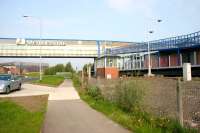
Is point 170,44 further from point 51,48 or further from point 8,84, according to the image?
point 51,48

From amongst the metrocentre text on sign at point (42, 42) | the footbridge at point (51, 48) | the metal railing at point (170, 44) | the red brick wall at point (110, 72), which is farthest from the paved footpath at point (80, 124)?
the metrocentre text on sign at point (42, 42)

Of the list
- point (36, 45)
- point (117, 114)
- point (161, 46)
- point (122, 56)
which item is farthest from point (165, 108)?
point (36, 45)

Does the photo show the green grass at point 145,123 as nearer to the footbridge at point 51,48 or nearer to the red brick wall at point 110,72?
the red brick wall at point 110,72

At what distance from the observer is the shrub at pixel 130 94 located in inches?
410

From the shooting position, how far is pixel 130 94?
10703 mm

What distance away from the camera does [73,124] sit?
9523 mm

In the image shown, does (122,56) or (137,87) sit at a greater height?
(122,56)

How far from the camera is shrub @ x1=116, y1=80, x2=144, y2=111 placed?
34.1ft

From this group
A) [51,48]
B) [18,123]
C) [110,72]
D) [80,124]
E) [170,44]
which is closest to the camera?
[18,123]

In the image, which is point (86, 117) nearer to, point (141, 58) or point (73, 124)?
point (73, 124)

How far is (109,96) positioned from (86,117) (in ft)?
14.8

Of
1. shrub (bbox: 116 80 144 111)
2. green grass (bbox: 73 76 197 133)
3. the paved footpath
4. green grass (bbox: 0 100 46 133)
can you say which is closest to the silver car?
the paved footpath

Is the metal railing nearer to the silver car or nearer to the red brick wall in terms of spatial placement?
the red brick wall

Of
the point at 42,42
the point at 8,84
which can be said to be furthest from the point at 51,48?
the point at 8,84
